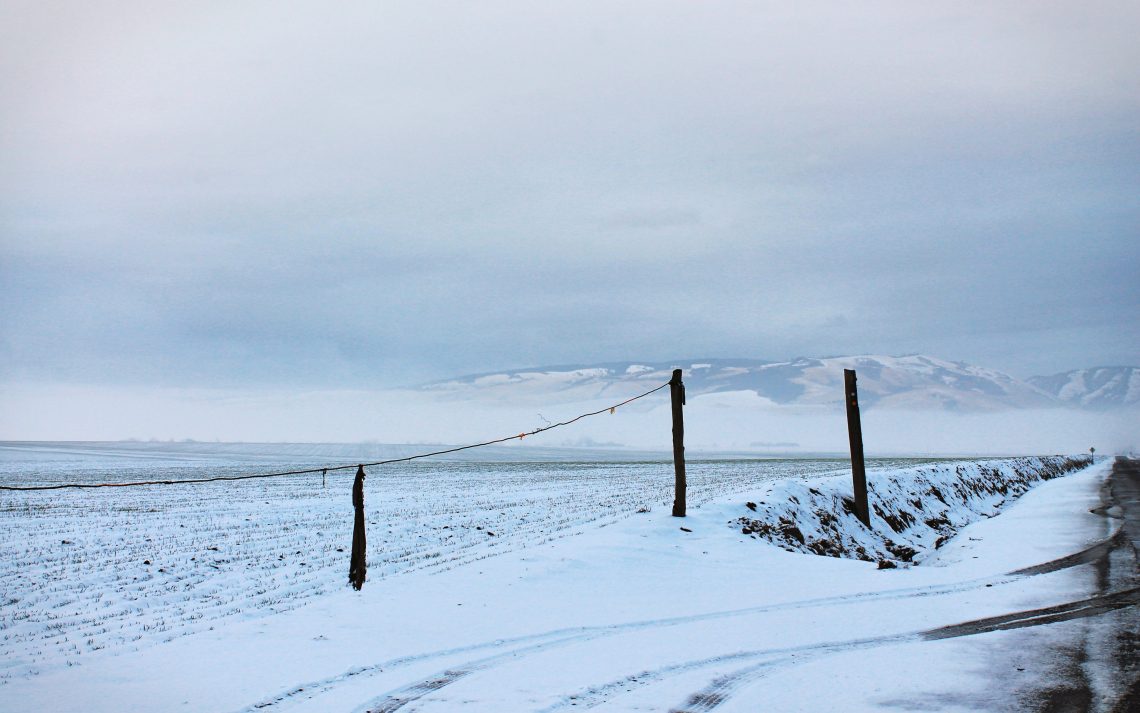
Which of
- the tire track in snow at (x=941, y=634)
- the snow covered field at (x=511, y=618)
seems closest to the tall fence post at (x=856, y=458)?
the snow covered field at (x=511, y=618)

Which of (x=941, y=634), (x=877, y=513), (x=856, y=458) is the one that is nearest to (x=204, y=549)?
(x=941, y=634)

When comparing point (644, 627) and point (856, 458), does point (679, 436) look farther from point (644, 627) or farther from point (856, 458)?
point (644, 627)

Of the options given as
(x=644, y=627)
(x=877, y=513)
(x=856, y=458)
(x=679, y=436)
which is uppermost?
(x=679, y=436)

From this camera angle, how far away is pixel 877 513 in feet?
93.3

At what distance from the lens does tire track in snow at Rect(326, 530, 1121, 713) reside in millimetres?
8641

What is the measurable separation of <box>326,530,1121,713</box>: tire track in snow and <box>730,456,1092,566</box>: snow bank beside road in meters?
3.44

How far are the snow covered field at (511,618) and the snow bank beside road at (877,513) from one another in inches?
42.5

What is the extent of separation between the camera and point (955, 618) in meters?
11.7

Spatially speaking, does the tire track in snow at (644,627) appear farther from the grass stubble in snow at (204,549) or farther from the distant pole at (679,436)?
the distant pole at (679,436)

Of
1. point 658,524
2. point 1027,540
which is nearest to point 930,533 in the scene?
point 1027,540

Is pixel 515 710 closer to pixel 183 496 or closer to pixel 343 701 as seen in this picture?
pixel 343 701

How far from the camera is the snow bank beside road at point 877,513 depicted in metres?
22.0

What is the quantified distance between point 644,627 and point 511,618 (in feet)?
6.86

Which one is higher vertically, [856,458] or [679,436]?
[679,436]
